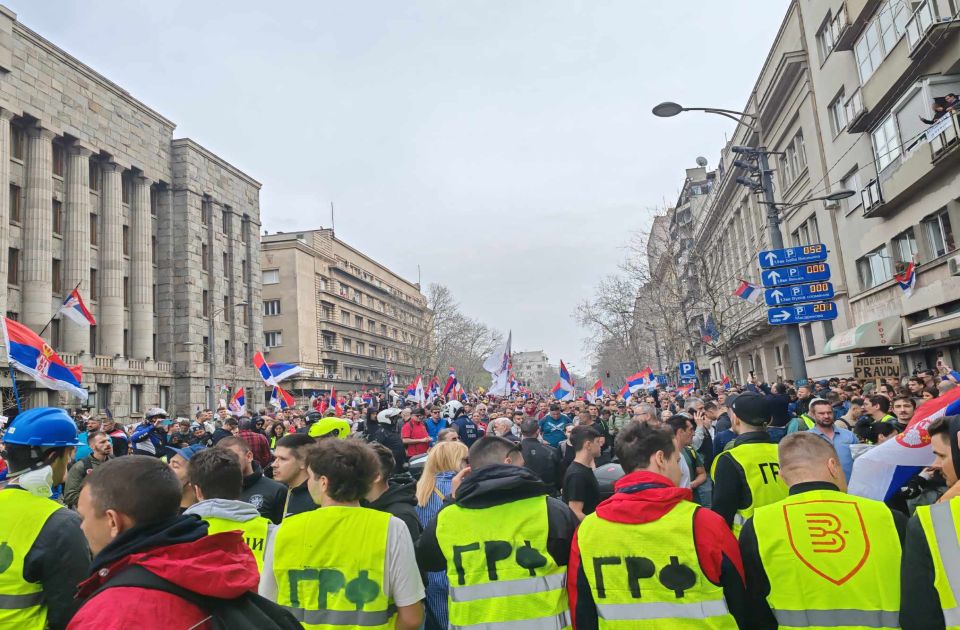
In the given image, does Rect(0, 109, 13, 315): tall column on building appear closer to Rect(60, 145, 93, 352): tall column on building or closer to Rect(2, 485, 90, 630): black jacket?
Rect(60, 145, 93, 352): tall column on building

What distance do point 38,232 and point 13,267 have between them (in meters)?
2.09

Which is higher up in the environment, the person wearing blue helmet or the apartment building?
the apartment building

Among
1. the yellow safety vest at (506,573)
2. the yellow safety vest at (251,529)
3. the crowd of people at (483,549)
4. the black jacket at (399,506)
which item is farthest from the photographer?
the black jacket at (399,506)

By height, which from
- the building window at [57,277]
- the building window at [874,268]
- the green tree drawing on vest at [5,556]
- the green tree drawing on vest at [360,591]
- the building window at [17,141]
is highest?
Result: the building window at [17,141]

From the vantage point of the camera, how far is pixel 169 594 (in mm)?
1970

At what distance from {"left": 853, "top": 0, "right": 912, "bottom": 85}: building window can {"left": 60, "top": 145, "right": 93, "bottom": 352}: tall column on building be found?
3740cm

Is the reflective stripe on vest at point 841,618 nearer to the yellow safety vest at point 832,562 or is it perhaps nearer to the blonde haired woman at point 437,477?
the yellow safety vest at point 832,562

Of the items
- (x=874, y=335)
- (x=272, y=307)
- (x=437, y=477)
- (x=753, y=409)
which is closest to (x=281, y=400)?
(x=874, y=335)

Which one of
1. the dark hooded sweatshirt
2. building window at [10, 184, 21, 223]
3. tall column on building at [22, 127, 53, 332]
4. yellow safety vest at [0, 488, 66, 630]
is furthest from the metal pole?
building window at [10, 184, 21, 223]

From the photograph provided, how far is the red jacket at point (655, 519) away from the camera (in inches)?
112

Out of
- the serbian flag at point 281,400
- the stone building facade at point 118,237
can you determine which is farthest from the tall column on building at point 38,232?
the serbian flag at point 281,400

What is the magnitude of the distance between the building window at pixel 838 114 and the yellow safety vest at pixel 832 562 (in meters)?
25.2

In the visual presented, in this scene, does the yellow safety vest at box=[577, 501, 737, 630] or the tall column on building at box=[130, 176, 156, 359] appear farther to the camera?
the tall column on building at box=[130, 176, 156, 359]

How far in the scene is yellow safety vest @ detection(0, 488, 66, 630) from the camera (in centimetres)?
304
